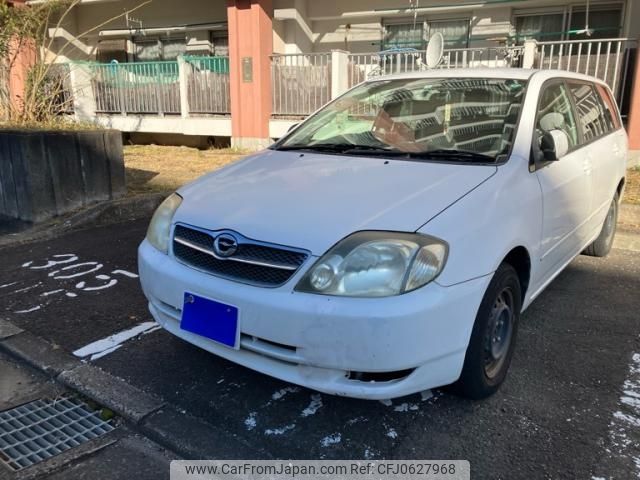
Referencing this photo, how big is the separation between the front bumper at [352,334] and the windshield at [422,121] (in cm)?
95

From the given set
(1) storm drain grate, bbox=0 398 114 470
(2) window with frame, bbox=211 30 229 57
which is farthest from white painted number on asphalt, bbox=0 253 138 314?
(2) window with frame, bbox=211 30 229 57

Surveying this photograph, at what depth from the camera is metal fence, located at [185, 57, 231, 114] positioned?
1137cm

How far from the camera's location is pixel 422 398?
259cm

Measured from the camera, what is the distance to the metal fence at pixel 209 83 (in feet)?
37.3

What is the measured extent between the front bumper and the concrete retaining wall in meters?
3.92

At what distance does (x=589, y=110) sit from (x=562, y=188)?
1232 millimetres

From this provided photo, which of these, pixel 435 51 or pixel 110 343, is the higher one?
pixel 435 51

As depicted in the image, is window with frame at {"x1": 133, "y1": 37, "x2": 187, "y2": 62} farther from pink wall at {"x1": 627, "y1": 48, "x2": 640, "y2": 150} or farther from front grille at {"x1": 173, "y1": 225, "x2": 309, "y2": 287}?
front grille at {"x1": 173, "y1": 225, "x2": 309, "y2": 287}

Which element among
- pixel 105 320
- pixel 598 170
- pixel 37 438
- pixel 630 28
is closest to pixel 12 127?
pixel 105 320

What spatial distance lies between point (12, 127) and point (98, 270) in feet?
8.94

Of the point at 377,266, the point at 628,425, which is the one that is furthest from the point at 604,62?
A: the point at 377,266

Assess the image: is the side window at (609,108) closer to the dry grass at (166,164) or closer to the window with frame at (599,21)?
the dry grass at (166,164)

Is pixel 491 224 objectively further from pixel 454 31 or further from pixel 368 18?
pixel 368 18

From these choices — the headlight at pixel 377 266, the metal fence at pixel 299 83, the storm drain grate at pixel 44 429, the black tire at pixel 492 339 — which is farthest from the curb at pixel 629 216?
the metal fence at pixel 299 83
